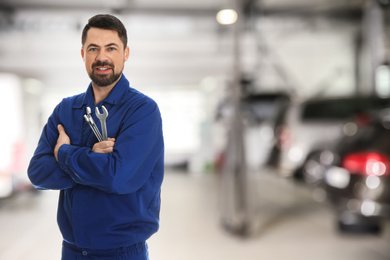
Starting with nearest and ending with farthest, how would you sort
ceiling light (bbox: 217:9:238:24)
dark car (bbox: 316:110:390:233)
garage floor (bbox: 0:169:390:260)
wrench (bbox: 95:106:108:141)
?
wrench (bbox: 95:106:108:141) → dark car (bbox: 316:110:390:233) → garage floor (bbox: 0:169:390:260) → ceiling light (bbox: 217:9:238:24)

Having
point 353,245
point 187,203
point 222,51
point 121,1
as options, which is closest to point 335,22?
point 222,51

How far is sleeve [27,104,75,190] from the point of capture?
854 millimetres

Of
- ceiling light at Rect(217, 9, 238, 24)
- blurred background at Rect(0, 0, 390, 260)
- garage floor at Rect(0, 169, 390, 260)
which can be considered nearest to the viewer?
blurred background at Rect(0, 0, 390, 260)

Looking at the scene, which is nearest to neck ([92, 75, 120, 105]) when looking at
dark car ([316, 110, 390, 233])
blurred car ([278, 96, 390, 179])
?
dark car ([316, 110, 390, 233])

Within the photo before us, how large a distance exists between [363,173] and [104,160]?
370 cm

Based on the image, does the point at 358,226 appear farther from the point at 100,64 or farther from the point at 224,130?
the point at 100,64

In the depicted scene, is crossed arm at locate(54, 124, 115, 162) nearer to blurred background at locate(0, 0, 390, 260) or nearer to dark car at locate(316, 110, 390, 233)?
blurred background at locate(0, 0, 390, 260)

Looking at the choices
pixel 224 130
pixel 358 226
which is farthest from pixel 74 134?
pixel 224 130

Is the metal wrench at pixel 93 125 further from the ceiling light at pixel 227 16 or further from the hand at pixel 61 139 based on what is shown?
the ceiling light at pixel 227 16

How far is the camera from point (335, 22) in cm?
1277

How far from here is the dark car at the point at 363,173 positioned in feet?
12.5

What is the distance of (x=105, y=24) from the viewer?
81 centimetres

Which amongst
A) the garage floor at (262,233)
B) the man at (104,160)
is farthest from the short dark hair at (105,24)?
the garage floor at (262,233)

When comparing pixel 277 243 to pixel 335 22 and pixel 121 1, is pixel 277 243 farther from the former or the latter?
pixel 335 22
